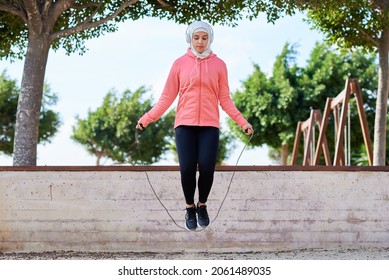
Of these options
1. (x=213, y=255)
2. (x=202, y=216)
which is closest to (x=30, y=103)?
(x=213, y=255)

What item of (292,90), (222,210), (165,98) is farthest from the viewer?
(292,90)

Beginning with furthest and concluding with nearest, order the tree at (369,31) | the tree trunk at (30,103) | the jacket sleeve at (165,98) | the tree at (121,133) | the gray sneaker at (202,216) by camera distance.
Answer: the tree at (121,133) < the tree at (369,31) < the tree trunk at (30,103) < the gray sneaker at (202,216) < the jacket sleeve at (165,98)

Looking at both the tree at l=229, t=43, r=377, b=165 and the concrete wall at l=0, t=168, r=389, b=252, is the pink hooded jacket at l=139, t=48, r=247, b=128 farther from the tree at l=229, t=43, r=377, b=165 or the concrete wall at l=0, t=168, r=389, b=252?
the tree at l=229, t=43, r=377, b=165

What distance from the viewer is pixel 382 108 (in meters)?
14.0

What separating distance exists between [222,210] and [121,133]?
962 inches

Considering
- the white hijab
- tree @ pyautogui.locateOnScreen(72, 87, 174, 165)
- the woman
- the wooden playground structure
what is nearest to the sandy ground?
the woman

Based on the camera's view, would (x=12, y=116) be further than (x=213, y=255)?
Yes

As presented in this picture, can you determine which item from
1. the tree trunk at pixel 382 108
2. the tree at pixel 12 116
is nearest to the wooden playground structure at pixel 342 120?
the tree trunk at pixel 382 108

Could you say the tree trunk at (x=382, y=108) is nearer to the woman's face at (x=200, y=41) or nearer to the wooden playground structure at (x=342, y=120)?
the wooden playground structure at (x=342, y=120)

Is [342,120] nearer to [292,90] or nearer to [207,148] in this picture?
[207,148]

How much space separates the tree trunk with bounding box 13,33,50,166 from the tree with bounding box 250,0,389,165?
16.5 ft

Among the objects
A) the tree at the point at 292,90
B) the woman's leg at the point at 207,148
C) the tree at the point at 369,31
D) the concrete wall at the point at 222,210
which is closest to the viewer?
the woman's leg at the point at 207,148

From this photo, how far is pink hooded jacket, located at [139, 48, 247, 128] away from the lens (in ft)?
20.6

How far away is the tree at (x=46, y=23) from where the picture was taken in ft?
39.0
